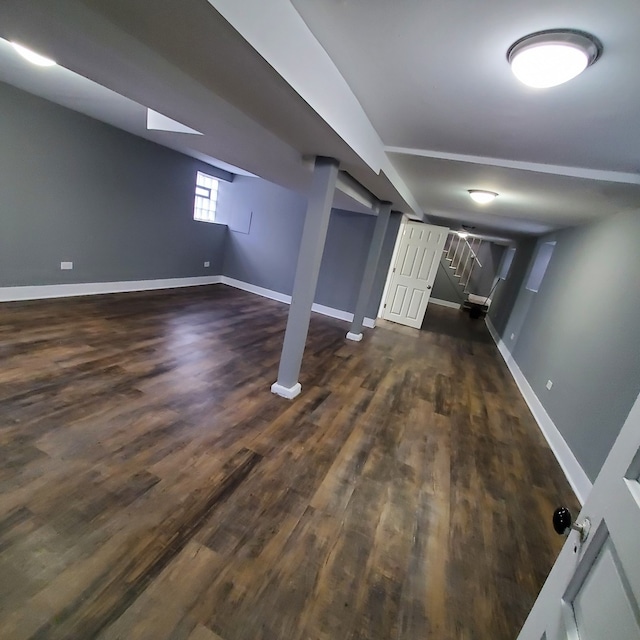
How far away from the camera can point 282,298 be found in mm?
6871

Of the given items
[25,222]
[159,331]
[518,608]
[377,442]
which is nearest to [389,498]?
[377,442]

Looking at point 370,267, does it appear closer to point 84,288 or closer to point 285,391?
point 285,391

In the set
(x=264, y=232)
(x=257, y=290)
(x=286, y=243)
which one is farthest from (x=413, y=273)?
(x=257, y=290)

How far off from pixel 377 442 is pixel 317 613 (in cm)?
144

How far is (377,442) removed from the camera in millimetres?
2701

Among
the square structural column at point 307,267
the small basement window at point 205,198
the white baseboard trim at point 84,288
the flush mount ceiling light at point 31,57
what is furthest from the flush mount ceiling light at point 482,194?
the white baseboard trim at point 84,288

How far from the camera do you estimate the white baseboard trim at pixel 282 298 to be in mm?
6558

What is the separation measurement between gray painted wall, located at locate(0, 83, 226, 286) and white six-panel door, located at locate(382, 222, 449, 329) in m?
→ 4.35

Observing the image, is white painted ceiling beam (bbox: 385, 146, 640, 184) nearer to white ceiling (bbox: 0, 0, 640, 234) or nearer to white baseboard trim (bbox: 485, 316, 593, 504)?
white ceiling (bbox: 0, 0, 640, 234)

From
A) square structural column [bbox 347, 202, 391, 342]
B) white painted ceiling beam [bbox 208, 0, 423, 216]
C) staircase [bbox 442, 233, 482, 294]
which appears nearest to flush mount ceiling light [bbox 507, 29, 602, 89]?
white painted ceiling beam [bbox 208, 0, 423, 216]

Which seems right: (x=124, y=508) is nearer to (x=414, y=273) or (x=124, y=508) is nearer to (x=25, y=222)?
(x=25, y=222)

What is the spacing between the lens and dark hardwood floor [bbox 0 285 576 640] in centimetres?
133

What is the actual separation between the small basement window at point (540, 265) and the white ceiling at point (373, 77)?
110 inches

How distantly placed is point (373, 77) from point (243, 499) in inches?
94.8
